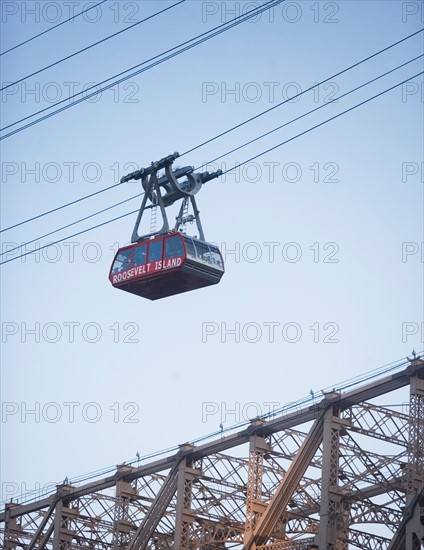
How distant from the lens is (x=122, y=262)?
53.3m

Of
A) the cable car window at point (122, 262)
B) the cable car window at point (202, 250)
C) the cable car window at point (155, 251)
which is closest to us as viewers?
the cable car window at point (202, 250)

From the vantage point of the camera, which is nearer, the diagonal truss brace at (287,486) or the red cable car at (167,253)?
the red cable car at (167,253)

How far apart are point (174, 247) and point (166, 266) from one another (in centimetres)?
92

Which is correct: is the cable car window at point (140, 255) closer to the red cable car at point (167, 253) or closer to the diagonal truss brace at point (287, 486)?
the red cable car at point (167, 253)

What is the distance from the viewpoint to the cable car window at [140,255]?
5231 cm

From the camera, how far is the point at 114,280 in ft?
175

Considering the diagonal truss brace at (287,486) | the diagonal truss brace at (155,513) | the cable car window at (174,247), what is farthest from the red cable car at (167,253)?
the diagonal truss brace at (155,513)

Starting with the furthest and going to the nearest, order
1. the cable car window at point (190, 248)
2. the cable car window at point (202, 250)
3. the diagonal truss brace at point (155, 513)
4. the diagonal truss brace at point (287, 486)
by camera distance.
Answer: the diagonal truss brace at point (155, 513), the diagonal truss brace at point (287, 486), the cable car window at point (202, 250), the cable car window at point (190, 248)

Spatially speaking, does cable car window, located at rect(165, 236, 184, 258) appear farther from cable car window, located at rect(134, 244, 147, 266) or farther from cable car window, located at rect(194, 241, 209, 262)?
cable car window, located at rect(134, 244, 147, 266)

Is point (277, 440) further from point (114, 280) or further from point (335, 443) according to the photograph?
point (114, 280)

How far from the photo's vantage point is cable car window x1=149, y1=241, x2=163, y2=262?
51562 millimetres

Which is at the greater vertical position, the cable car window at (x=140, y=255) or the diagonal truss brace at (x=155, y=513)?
the cable car window at (x=140, y=255)

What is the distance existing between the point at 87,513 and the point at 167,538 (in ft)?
21.6

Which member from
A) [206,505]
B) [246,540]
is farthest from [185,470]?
[246,540]
